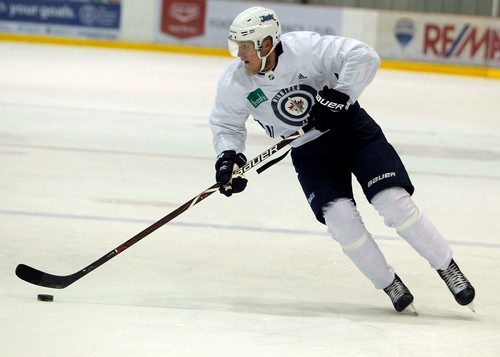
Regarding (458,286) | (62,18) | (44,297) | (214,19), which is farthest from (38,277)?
(62,18)

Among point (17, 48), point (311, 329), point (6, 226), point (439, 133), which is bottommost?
point (17, 48)

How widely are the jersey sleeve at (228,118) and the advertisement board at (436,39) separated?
35.3 feet

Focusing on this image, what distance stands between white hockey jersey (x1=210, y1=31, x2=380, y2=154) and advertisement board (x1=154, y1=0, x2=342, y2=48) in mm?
10735

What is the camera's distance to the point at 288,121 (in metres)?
3.97

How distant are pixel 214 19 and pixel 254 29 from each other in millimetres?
11117

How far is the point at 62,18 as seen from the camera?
1489cm

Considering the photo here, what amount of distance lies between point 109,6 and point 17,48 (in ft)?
5.04

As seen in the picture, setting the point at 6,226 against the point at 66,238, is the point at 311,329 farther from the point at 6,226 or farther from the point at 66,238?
the point at 6,226

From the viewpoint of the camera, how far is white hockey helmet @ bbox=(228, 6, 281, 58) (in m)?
3.80

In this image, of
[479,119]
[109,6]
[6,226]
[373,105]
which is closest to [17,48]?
[109,6]

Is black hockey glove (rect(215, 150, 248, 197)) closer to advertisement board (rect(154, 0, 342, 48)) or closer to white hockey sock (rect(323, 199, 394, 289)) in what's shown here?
white hockey sock (rect(323, 199, 394, 289))

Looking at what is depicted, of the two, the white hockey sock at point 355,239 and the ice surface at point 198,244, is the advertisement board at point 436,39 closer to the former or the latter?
the ice surface at point 198,244

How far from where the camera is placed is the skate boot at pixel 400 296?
12.5ft

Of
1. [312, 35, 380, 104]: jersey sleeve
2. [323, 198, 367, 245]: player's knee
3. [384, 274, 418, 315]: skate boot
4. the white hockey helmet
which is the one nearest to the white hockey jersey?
[312, 35, 380, 104]: jersey sleeve
